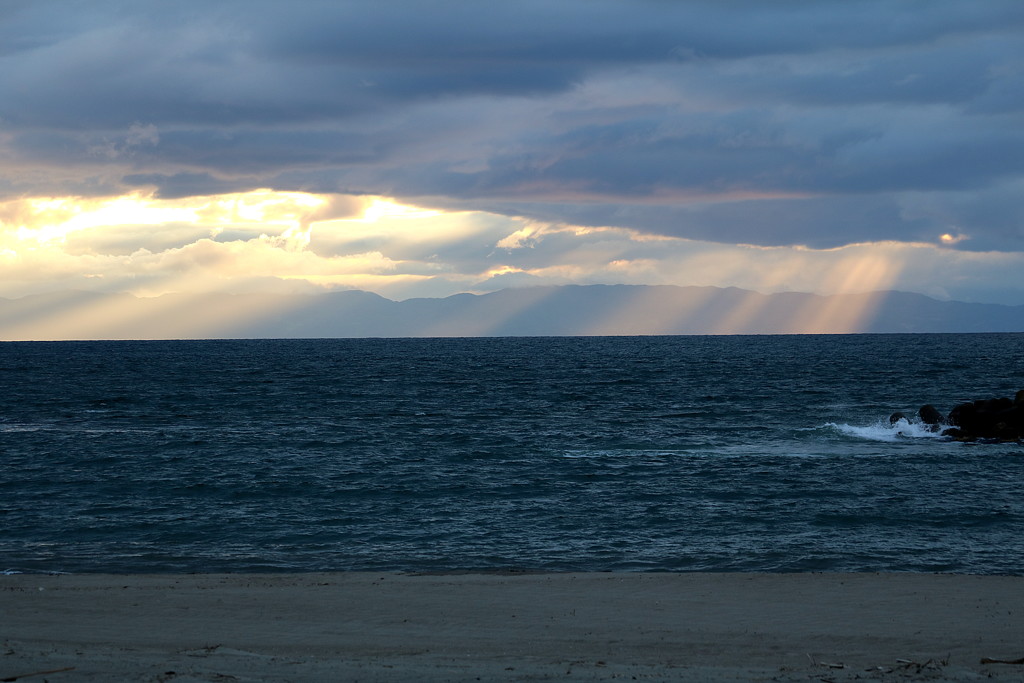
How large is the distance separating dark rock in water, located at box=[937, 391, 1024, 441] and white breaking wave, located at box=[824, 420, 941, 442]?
1.23m

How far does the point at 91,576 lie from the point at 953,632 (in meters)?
17.1

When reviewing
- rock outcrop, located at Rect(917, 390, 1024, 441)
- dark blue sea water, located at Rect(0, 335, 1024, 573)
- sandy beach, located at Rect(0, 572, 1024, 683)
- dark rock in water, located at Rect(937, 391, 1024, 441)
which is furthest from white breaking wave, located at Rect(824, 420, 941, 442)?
sandy beach, located at Rect(0, 572, 1024, 683)

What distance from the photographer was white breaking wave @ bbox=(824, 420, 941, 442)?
1837 inches

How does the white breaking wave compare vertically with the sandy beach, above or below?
below

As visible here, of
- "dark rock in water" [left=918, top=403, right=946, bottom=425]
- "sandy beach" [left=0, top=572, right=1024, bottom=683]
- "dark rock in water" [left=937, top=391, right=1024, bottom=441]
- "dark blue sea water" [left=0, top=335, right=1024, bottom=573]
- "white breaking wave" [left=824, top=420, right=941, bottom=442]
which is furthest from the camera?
"dark rock in water" [left=918, top=403, right=946, bottom=425]

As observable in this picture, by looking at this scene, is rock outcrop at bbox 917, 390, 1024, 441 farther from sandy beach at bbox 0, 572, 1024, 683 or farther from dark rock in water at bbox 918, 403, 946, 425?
sandy beach at bbox 0, 572, 1024, 683

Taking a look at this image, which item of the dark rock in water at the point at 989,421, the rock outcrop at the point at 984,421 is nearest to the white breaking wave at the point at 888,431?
the rock outcrop at the point at 984,421

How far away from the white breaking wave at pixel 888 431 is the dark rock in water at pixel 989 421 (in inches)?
48.4

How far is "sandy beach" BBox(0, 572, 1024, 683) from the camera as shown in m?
12.5

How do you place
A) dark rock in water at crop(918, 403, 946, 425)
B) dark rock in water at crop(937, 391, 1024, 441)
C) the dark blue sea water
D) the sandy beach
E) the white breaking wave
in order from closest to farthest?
the sandy beach, the dark blue sea water, dark rock in water at crop(937, 391, 1024, 441), the white breaking wave, dark rock in water at crop(918, 403, 946, 425)

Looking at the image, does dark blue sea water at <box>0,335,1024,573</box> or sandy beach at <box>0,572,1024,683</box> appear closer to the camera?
sandy beach at <box>0,572,1024,683</box>

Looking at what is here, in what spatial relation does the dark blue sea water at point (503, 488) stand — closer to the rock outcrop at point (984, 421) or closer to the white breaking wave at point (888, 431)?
the white breaking wave at point (888, 431)

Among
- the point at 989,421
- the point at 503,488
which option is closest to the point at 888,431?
the point at 989,421

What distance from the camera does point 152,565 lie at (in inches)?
853
